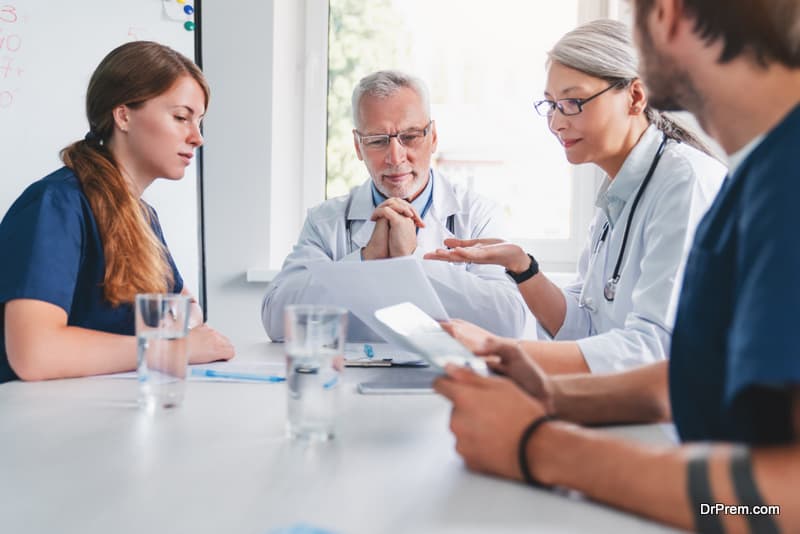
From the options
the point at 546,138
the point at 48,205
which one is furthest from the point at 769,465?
the point at 546,138

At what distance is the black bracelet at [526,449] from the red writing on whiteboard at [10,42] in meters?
2.03

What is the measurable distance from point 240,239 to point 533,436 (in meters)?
2.13

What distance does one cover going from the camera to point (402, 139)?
6.89ft

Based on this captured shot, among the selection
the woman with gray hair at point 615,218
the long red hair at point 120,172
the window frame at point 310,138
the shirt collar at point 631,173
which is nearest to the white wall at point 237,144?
the window frame at point 310,138

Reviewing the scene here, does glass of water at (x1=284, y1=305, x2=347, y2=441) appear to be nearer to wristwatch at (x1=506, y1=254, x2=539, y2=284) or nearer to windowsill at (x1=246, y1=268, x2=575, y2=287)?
wristwatch at (x1=506, y1=254, x2=539, y2=284)

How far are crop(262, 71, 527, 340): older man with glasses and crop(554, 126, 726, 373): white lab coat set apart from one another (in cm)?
20

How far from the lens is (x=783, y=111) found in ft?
2.41

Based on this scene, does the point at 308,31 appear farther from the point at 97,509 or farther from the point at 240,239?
the point at 97,509

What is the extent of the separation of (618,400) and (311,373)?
1.33 feet

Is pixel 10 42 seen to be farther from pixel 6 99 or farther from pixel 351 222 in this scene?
pixel 351 222

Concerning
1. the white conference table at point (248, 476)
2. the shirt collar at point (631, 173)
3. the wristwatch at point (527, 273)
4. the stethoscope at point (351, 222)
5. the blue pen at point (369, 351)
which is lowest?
the blue pen at point (369, 351)

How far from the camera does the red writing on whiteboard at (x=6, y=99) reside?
6.90 ft

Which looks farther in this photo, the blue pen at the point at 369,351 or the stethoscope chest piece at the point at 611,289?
the stethoscope chest piece at the point at 611,289

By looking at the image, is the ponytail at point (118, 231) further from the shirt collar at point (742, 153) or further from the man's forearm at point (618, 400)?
the shirt collar at point (742, 153)
